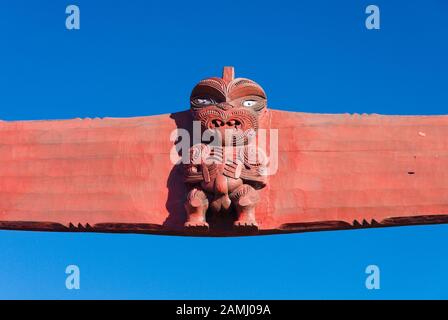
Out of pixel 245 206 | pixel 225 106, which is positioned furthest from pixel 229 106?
pixel 245 206

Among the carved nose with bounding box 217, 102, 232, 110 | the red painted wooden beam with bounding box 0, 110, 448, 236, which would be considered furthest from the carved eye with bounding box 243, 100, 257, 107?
the red painted wooden beam with bounding box 0, 110, 448, 236

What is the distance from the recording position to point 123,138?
46.9 feet

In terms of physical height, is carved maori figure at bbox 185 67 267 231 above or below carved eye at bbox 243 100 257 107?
below

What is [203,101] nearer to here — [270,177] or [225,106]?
[225,106]

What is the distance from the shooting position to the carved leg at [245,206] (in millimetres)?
13359

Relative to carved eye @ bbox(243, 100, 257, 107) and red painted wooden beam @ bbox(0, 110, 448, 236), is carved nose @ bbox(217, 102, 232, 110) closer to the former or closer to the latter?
carved eye @ bbox(243, 100, 257, 107)

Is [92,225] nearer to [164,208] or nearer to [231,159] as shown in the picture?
[164,208]

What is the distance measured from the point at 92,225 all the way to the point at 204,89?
6.82ft

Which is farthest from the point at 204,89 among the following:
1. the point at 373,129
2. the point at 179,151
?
the point at 373,129

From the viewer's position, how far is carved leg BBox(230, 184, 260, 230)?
526 inches

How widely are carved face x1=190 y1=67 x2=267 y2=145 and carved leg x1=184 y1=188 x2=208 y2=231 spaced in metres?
0.70

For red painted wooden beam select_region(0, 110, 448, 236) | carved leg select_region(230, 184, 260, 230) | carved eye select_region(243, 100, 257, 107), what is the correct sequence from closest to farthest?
carved leg select_region(230, 184, 260, 230) → red painted wooden beam select_region(0, 110, 448, 236) → carved eye select_region(243, 100, 257, 107)

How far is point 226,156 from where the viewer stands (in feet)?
44.4

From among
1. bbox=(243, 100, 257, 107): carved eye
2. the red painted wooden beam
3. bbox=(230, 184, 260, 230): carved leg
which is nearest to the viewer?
bbox=(230, 184, 260, 230): carved leg
